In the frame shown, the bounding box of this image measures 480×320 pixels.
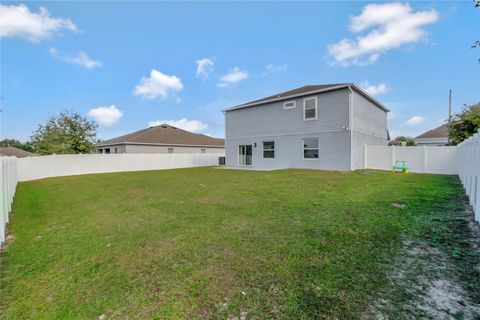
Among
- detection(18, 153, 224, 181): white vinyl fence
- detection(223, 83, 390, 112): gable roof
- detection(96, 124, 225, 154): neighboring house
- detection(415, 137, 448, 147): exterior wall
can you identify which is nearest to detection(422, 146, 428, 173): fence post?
detection(223, 83, 390, 112): gable roof

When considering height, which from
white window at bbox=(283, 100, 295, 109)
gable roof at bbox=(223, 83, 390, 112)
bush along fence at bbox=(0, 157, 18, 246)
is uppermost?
gable roof at bbox=(223, 83, 390, 112)

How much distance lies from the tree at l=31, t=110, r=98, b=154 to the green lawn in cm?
1592

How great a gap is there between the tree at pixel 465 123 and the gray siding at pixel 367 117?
4.92m

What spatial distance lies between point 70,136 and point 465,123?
3165 cm

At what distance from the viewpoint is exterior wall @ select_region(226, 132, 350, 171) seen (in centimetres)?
1437

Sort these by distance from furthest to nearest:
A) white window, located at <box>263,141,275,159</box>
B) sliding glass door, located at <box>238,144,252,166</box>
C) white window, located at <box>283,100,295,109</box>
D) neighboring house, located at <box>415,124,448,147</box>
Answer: neighboring house, located at <box>415,124,448,147</box> < sliding glass door, located at <box>238,144,252,166</box> < white window, located at <box>263,141,275,159</box> < white window, located at <box>283,100,295,109</box>

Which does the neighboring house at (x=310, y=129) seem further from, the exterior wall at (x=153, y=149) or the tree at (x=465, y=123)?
the exterior wall at (x=153, y=149)

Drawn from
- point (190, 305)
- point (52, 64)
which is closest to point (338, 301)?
point (190, 305)

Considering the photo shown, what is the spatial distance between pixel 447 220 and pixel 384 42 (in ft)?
46.3

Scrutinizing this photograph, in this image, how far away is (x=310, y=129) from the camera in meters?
15.8

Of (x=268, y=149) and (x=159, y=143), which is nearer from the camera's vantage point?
(x=268, y=149)

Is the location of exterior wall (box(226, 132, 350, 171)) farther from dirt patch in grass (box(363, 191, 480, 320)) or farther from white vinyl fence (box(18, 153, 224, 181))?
dirt patch in grass (box(363, 191, 480, 320))

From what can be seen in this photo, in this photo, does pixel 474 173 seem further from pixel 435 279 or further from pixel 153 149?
pixel 153 149

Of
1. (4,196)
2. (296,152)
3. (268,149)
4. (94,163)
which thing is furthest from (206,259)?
(94,163)
